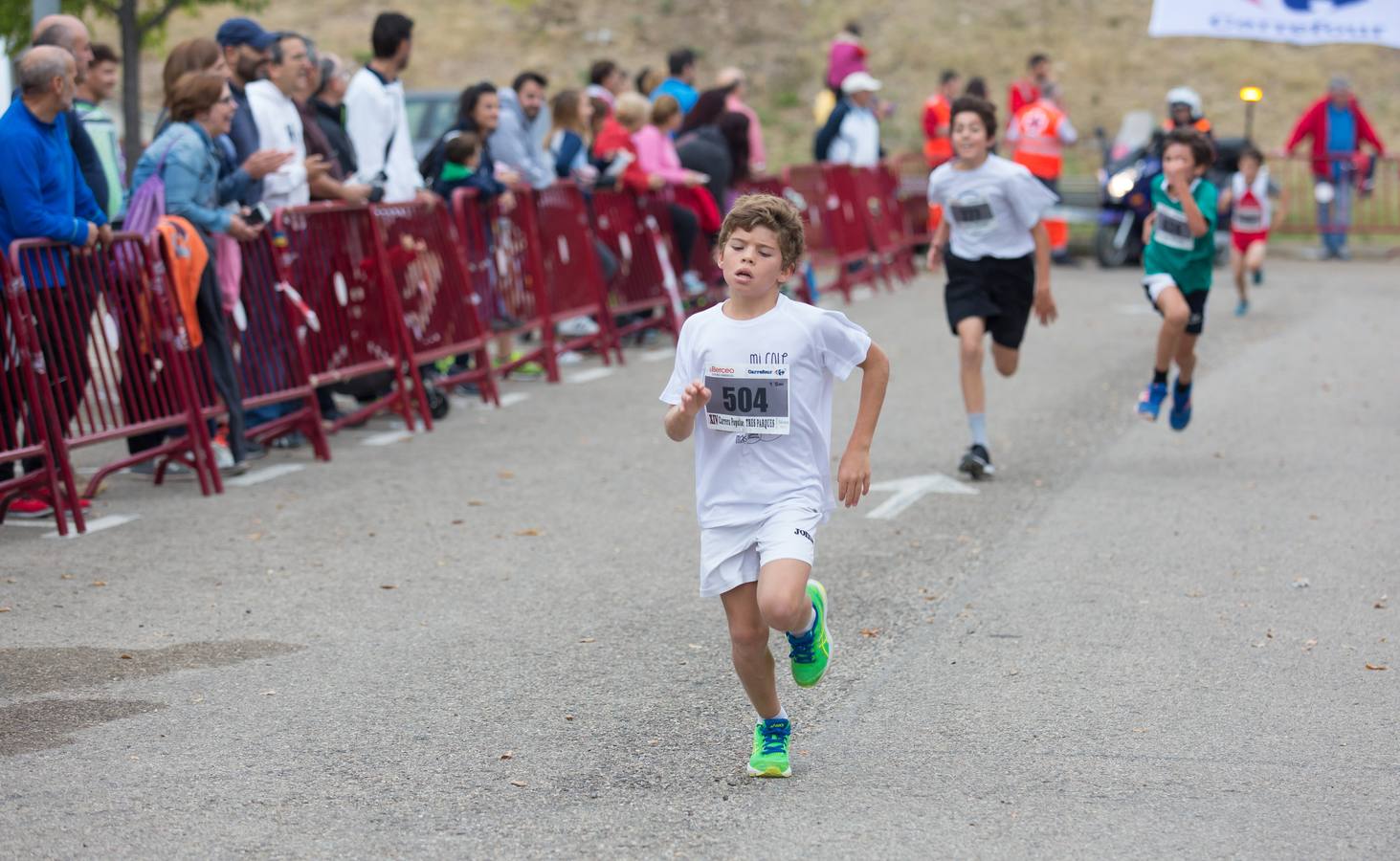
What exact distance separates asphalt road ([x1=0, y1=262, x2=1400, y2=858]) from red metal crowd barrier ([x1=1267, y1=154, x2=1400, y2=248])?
1390cm

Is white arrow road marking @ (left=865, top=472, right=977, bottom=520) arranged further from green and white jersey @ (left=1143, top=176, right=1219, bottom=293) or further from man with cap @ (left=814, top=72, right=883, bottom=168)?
man with cap @ (left=814, top=72, right=883, bottom=168)

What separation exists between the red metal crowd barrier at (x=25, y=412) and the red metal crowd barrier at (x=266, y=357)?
1.16m

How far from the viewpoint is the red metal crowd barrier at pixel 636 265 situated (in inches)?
559

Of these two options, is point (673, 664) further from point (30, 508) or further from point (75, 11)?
point (75, 11)

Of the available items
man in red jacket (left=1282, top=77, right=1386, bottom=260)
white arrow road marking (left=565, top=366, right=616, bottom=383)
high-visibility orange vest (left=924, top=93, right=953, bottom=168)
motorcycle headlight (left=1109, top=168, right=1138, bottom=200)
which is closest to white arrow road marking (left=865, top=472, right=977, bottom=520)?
white arrow road marking (left=565, top=366, right=616, bottom=383)

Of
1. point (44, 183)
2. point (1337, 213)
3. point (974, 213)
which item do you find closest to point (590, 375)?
point (974, 213)

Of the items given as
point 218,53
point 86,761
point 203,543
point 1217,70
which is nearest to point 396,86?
point 218,53

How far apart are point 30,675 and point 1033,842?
132 inches

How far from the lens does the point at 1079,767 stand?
5.11 m

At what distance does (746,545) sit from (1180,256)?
5.96 meters

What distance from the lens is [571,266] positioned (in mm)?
13562

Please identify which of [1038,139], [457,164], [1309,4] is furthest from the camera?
[1038,139]

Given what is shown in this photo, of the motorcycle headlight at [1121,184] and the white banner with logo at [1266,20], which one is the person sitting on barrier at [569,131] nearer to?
the white banner with logo at [1266,20]

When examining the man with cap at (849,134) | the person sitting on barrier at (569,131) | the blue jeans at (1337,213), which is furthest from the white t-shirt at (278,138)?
the blue jeans at (1337,213)
